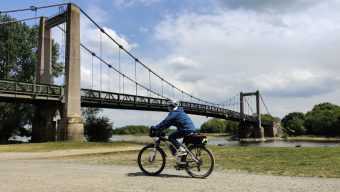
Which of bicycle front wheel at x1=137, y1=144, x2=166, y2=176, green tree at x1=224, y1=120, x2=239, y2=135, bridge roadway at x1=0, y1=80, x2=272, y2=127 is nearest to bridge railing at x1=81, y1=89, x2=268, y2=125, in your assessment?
bridge roadway at x1=0, y1=80, x2=272, y2=127

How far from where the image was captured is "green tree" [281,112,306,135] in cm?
11112

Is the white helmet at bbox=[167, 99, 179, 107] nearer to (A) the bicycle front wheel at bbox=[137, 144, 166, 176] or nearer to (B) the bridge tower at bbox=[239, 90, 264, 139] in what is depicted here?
(A) the bicycle front wheel at bbox=[137, 144, 166, 176]

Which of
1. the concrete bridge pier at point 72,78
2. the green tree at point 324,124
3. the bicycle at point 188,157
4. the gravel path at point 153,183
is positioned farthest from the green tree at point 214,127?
the gravel path at point 153,183

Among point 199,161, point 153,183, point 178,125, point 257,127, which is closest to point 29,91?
point 178,125

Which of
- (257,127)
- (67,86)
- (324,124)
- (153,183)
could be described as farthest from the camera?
(257,127)

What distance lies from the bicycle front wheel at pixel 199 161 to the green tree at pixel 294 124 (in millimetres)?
106335

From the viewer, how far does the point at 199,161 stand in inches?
346

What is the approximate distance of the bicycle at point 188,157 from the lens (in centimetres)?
875

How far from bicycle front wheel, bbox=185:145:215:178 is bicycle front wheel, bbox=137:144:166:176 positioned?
626mm

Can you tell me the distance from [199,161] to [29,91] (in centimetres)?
2772

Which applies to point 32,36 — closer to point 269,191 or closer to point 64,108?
point 64,108

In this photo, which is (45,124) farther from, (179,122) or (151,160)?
(179,122)

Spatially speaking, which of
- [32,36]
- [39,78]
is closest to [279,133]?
[32,36]

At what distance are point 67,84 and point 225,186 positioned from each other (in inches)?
1157
